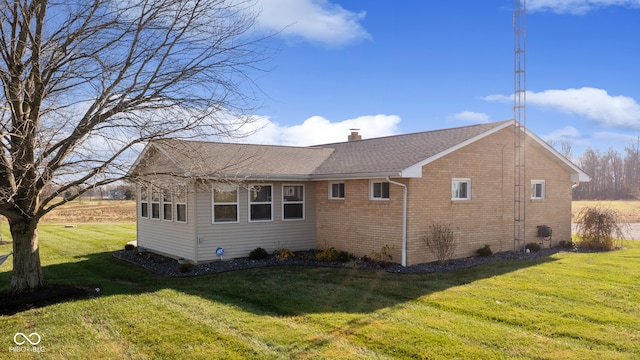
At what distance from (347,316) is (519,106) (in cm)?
1108

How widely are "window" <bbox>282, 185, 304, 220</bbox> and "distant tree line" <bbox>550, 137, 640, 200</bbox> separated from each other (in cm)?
7024

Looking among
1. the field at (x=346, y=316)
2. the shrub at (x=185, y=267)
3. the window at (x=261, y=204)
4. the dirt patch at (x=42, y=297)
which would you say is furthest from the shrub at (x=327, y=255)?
the dirt patch at (x=42, y=297)

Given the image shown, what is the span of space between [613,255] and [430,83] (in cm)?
861

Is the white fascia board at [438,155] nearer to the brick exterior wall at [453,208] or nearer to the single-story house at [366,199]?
the single-story house at [366,199]

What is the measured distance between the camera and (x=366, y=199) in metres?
14.1

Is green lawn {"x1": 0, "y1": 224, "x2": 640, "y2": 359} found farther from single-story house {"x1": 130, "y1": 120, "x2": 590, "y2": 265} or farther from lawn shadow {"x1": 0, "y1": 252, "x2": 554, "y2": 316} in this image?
single-story house {"x1": 130, "y1": 120, "x2": 590, "y2": 265}

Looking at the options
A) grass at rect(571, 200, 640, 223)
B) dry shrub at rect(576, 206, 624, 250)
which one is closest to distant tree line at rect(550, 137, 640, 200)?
grass at rect(571, 200, 640, 223)

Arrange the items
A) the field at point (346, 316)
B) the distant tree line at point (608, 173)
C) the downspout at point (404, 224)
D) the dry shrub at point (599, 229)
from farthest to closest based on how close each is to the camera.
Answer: the distant tree line at point (608, 173) < the dry shrub at point (599, 229) < the downspout at point (404, 224) < the field at point (346, 316)

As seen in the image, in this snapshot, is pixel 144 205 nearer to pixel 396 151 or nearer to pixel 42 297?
pixel 42 297

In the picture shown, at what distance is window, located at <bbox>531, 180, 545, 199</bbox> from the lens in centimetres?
1677

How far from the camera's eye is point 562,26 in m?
14.8

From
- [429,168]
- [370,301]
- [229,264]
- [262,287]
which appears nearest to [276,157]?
[229,264]

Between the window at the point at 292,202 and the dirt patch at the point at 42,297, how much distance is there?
669cm

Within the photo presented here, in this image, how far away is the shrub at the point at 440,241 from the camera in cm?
1303
